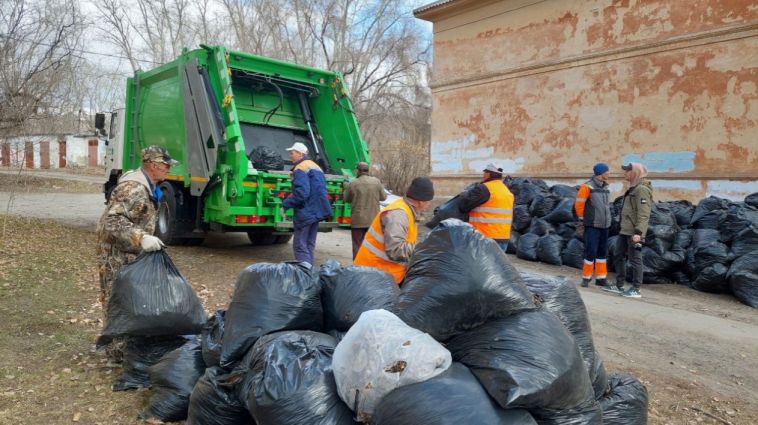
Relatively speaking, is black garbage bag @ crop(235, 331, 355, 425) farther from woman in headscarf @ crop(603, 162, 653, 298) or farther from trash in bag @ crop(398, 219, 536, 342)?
woman in headscarf @ crop(603, 162, 653, 298)

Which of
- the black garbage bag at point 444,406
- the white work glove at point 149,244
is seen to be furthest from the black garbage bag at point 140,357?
the black garbage bag at point 444,406

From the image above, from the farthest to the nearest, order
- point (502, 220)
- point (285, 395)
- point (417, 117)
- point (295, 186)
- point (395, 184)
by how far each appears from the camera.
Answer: point (417, 117), point (395, 184), point (295, 186), point (502, 220), point (285, 395)

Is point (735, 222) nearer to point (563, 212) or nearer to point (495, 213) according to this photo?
point (563, 212)

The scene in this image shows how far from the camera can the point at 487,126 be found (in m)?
13.3

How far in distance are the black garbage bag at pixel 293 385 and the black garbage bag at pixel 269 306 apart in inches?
7.4

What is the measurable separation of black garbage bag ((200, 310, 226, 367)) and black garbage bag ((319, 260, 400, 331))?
520mm

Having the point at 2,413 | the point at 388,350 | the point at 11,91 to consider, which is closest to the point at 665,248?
the point at 388,350

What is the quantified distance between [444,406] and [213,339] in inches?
55.6

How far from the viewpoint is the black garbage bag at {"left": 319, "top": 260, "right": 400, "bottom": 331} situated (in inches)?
99.5

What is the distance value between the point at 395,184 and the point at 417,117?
405 inches

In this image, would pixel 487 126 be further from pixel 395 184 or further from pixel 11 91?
pixel 11 91

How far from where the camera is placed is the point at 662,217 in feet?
23.5

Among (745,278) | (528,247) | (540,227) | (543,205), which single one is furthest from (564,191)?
(745,278)

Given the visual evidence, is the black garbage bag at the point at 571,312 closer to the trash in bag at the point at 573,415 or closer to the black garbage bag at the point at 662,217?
the trash in bag at the point at 573,415
